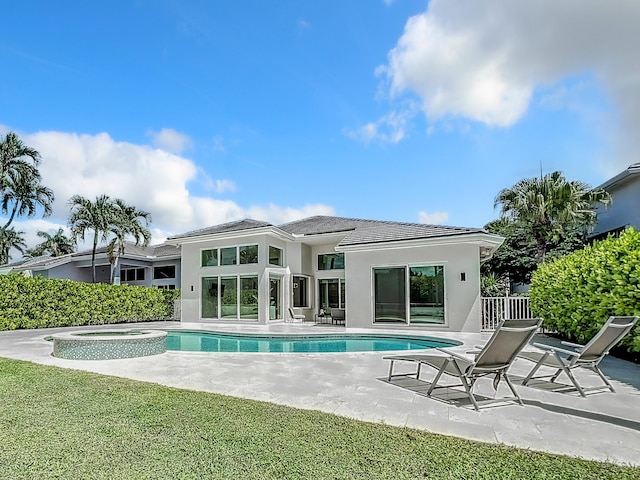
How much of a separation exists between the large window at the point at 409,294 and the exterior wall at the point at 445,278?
0.67ft

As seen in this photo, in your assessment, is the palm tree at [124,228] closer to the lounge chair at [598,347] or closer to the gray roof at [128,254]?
the gray roof at [128,254]

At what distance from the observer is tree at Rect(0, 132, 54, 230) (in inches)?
990

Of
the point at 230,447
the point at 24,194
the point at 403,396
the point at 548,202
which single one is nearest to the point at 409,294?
the point at 548,202

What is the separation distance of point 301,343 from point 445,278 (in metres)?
6.45

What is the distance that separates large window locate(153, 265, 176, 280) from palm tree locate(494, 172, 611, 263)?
73.3ft

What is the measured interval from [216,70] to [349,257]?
9409mm

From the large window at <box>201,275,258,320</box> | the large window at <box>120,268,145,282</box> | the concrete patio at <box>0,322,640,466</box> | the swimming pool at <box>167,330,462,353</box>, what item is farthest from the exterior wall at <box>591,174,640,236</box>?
the large window at <box>120,268,145,282</box>

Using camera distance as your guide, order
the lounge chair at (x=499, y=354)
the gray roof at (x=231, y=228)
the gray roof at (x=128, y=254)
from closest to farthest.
→ the lounge chair at (x=499, y=354) → the gray roof at (x=231, y=228) → the gray roof at (x=128, y=254)

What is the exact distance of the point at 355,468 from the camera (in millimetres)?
3520

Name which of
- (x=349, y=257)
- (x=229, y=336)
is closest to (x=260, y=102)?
(x=349, y=257)

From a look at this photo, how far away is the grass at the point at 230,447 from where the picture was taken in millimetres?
3438

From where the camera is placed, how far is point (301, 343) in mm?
14539

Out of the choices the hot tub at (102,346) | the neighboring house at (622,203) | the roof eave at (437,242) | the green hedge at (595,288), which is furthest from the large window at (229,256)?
the neighboring house at (622,203)

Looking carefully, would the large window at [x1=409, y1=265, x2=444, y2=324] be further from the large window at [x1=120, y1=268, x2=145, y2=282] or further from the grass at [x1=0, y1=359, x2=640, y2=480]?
the large window at [x1=120, y1=268, x2=145, y2=282]
